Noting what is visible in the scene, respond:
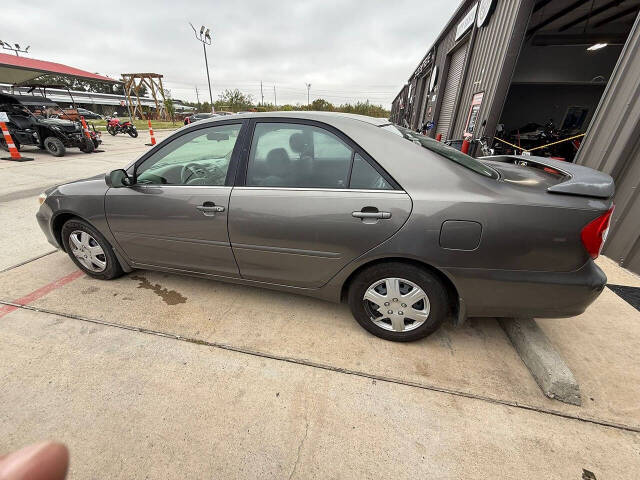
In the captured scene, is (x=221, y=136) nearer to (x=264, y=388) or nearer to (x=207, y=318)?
(x=207, y=318)

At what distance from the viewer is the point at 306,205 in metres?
1.89

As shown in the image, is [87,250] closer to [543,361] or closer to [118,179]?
[118,179]

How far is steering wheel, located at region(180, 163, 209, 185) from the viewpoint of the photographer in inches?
92.7

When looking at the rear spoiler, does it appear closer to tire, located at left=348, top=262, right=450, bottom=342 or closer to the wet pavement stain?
tire, located at left=348, top=262, right=450, bottom=342

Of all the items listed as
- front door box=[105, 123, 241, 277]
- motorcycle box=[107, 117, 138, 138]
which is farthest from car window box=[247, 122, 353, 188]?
motorcycle box=[107, 117, 138, 138]

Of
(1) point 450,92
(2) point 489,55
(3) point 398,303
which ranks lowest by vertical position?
(3) point 398,303

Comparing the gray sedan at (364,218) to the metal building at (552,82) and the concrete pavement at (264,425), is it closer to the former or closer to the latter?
the concrete pavement at (264,425)

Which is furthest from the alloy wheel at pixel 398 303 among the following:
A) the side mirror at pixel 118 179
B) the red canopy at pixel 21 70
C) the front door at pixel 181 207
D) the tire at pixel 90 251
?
the red canopy at pixel 21 70

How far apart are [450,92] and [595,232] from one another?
33.1 ft

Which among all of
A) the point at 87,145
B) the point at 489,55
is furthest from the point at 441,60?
the point at 87,145

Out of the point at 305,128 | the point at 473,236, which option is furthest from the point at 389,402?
the point at 305,128

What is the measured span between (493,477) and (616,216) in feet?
11.3

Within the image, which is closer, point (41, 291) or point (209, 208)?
point (209, 208)

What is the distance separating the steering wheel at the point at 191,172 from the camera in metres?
2.36
